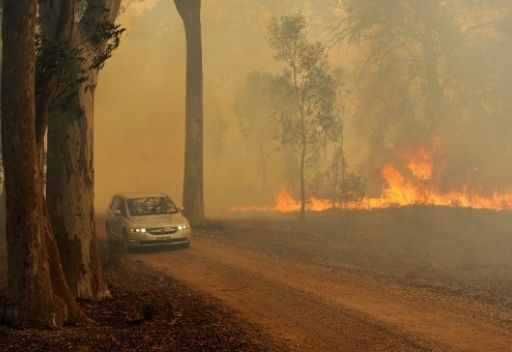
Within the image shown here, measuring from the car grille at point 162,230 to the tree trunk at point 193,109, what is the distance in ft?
24.1

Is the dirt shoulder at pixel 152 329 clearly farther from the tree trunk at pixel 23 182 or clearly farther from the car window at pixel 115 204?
the car window at pixel 115 204

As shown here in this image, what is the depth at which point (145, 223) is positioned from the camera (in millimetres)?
21281

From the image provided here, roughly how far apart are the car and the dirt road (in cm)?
129

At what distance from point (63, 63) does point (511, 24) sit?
33.9m

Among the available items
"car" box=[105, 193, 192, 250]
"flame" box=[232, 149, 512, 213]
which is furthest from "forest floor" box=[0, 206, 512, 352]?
"flame" box=[232, 149, 512, 213]

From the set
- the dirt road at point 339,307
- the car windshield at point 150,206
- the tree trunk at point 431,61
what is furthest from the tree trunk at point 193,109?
the tree trunk at point 431,61

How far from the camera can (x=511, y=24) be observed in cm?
3828

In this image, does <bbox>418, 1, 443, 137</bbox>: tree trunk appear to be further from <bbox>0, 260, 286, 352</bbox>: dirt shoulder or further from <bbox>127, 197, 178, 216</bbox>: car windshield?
<bbox>0, 260, 286, 352</bbox>: dirt shoulder

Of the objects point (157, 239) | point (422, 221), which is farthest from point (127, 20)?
point (157, 239)

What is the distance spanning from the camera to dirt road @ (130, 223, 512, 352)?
10.5 meters

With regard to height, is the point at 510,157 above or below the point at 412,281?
above

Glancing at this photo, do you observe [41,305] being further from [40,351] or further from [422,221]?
[422,221]

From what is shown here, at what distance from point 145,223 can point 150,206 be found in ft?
4.57

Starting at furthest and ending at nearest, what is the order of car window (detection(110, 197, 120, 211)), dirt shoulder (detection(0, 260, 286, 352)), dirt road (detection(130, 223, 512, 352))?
car window (detection(110, 197, 120, 211)), dirt road (detection(130, 223, 512, 352)), dirt shoulder (detection(0, 260, 286, 352))
